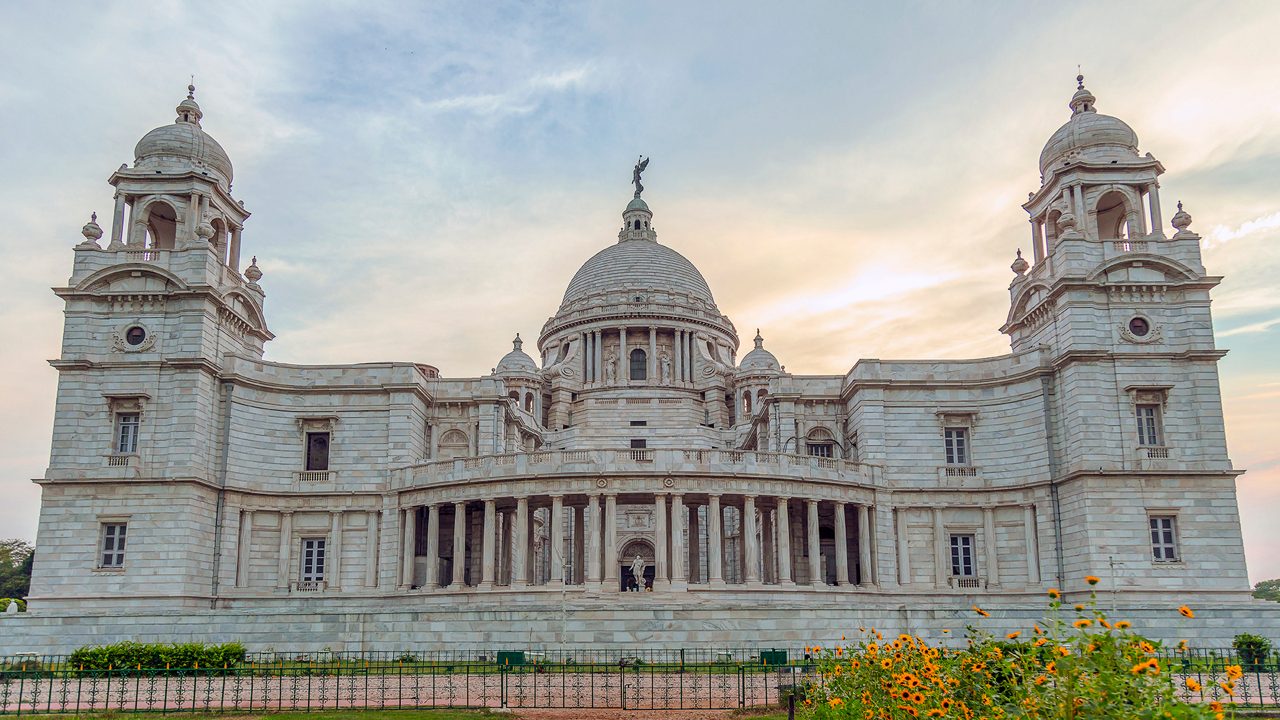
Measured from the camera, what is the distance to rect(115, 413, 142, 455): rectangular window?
1796 inches

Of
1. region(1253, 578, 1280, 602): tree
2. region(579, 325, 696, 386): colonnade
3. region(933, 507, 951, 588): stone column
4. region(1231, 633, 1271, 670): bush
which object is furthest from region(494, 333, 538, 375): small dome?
region(1253, 578, 1280, 602): tree

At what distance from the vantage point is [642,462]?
4522 centimetres

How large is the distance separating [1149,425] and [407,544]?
33232mm

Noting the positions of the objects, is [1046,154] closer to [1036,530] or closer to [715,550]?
[1036,530]

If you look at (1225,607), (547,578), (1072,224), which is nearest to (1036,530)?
(1225,607)

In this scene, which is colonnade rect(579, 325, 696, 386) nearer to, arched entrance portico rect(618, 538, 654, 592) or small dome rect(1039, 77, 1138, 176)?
arched entrance portico rect(618, 538, 654, 592)

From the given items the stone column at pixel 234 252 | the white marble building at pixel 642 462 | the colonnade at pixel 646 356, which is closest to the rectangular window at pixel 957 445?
the white marble building at pixel 642 462

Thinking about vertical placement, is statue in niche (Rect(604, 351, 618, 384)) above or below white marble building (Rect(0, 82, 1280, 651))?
above

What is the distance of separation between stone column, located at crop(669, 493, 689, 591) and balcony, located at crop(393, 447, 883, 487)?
145 cm

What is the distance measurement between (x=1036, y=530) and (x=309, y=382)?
3439 cm

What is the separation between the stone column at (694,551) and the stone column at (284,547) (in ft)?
60.7

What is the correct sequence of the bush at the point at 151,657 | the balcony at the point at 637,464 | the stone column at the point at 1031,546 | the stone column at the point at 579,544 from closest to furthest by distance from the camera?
the bush at the point at 151,657, the balcony at the point at 637,464, the stone column at the point at 1031,546, the stone column at the point at 579,544

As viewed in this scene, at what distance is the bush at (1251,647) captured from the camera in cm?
3291

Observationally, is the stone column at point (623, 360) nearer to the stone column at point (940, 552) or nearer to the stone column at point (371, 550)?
the stone column at point (371, 550)
